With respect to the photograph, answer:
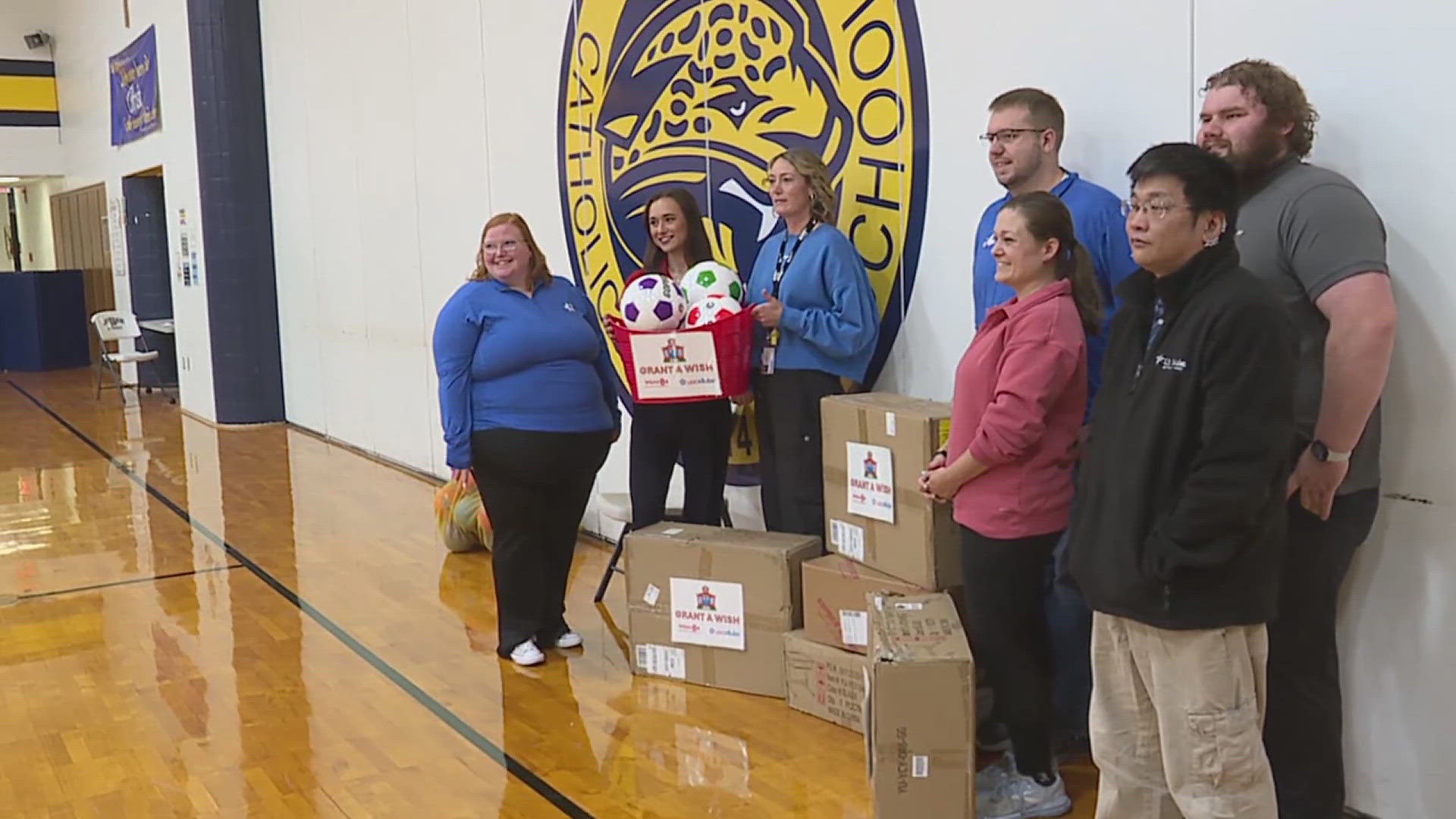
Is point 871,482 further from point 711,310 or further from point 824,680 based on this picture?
point 711,310

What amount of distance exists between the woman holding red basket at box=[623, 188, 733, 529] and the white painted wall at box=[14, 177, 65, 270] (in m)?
14.1

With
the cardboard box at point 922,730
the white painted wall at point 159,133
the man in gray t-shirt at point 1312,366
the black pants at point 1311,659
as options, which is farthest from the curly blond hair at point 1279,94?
the white painted wall at point 159,133

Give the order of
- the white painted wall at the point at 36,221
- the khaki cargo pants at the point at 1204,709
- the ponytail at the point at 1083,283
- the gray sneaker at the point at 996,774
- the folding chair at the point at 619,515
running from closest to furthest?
the khaki cargo pants at the point at 1204,709, the ponytail at the point at 1083,283, the gray sneaker at the point at 996,774, the folding chair at the point at 619,515, the white painted wall at the point at 36,221

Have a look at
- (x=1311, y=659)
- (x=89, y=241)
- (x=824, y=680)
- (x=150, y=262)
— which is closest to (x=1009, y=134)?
(x=1311, y=659)

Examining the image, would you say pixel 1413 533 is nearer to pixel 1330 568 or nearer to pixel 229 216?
pixel 1330 568

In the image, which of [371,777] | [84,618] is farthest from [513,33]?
[371,777]

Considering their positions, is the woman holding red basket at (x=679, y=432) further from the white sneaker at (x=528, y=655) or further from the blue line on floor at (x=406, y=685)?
the blue line on floor at (x=406, y=685)

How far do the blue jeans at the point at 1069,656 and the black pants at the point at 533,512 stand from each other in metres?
1.50

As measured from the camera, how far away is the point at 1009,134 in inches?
123

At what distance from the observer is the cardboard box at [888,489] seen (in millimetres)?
3141

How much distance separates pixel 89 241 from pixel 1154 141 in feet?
46.7

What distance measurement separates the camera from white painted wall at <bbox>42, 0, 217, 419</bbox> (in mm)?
10141

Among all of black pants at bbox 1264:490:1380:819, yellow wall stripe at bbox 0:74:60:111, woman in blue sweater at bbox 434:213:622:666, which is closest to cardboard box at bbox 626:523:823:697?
woman in blue sweater at bbox 434:213:622:666

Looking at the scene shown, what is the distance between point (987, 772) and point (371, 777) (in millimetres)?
1480
